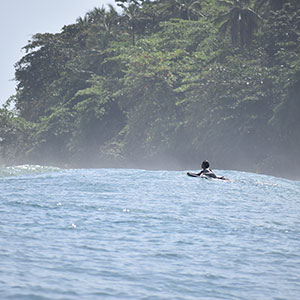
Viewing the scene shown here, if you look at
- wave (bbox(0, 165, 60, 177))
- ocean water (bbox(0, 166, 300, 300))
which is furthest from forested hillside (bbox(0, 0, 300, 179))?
ocean water (bbox(0, 166, 300, 300))

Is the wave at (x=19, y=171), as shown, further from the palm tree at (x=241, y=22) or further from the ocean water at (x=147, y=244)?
the palm tree at (x=241, y=22)

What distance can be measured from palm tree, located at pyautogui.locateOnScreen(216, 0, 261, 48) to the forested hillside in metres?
0.08

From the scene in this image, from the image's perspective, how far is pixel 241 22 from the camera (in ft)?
138

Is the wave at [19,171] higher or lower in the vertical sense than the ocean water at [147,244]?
higher

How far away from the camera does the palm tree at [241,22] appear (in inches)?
1656

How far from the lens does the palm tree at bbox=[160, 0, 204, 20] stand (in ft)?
176

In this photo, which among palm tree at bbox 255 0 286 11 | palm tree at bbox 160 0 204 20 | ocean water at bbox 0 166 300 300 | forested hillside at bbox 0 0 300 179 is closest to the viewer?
ocean water at bbox 0 166 300 300

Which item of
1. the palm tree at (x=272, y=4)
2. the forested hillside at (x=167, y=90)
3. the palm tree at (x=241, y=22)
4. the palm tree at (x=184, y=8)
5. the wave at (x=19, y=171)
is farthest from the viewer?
the palm tree at (x=184, y=8)

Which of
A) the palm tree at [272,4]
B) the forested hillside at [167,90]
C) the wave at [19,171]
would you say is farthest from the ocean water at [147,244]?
the palm tree at [272,4]

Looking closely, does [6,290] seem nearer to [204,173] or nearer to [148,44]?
[204,173]

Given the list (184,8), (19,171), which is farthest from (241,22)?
(19,171)

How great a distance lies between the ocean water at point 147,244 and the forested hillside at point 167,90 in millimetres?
20071

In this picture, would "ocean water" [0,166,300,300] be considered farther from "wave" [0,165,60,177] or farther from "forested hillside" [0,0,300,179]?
"forested hillside" [0,0,300,179]

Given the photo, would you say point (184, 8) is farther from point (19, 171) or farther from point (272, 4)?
point (19, 171)
